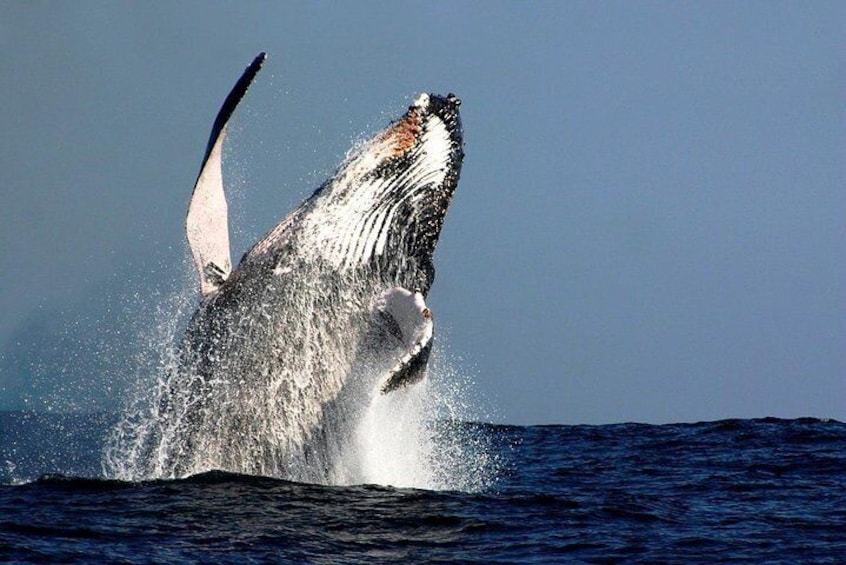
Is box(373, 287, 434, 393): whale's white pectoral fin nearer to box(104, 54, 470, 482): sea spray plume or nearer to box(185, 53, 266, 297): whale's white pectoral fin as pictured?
box(104, 54, 470, 482): sea spray plume

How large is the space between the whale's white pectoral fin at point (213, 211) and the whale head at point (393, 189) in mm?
1056

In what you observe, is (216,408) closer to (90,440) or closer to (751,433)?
(751,433)

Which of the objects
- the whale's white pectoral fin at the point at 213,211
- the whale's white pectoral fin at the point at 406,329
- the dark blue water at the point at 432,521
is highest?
the whale's white pectoral fin at the point at 213,211

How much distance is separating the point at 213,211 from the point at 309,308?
1.44 meters

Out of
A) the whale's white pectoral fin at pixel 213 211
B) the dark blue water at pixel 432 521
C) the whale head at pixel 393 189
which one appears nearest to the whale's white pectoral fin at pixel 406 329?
the whale head at pixel 393 189

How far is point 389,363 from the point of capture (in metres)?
12.2

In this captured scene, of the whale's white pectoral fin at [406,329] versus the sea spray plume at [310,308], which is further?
the sea spray plume at [310,308]

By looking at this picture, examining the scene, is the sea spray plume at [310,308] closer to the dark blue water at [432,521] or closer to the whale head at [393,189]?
the whale head at [393,189]

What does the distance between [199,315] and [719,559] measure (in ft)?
19.1

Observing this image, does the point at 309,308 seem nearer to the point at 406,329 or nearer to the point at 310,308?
the point at 310,308

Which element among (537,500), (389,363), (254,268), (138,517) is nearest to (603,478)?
(537,500)

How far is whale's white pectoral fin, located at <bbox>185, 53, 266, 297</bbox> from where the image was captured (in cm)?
1205

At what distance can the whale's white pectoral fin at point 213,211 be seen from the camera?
39.5 ft

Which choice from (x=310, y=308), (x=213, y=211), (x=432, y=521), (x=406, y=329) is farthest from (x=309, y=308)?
(x=432, y=521)
